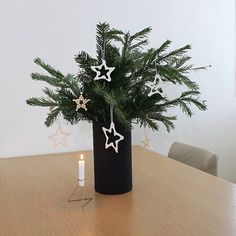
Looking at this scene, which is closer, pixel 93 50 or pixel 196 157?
pixel 196 157

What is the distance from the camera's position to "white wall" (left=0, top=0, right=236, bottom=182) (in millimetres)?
2117

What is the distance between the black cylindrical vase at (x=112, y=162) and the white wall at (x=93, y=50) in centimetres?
98

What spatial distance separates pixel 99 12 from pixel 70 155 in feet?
3.08

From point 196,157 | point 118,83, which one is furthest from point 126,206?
point 196,157

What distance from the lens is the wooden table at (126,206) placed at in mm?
1025

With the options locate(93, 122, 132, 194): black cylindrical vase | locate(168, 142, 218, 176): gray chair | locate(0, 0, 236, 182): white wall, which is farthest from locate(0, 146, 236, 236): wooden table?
locate(0, 0, 236, 182): white wall

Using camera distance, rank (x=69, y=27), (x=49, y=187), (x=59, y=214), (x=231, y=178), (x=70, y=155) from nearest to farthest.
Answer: (x=59, y=214) → (x=49, y=187) → (x=70, y=155) → (x=69, y=27) → (x=231, y=178)

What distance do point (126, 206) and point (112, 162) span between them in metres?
0.17

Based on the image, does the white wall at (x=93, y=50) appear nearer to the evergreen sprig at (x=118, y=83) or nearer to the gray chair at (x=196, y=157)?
the gray chair at (x=196, y=157)

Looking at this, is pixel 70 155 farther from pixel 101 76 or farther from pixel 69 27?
pixel 101 76

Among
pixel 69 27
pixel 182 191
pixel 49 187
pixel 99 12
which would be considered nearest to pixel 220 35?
pixel 99 12

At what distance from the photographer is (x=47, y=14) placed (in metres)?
2.15

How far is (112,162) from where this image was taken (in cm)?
130

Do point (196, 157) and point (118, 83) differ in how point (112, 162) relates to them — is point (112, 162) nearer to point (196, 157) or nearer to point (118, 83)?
point (118, 83)
